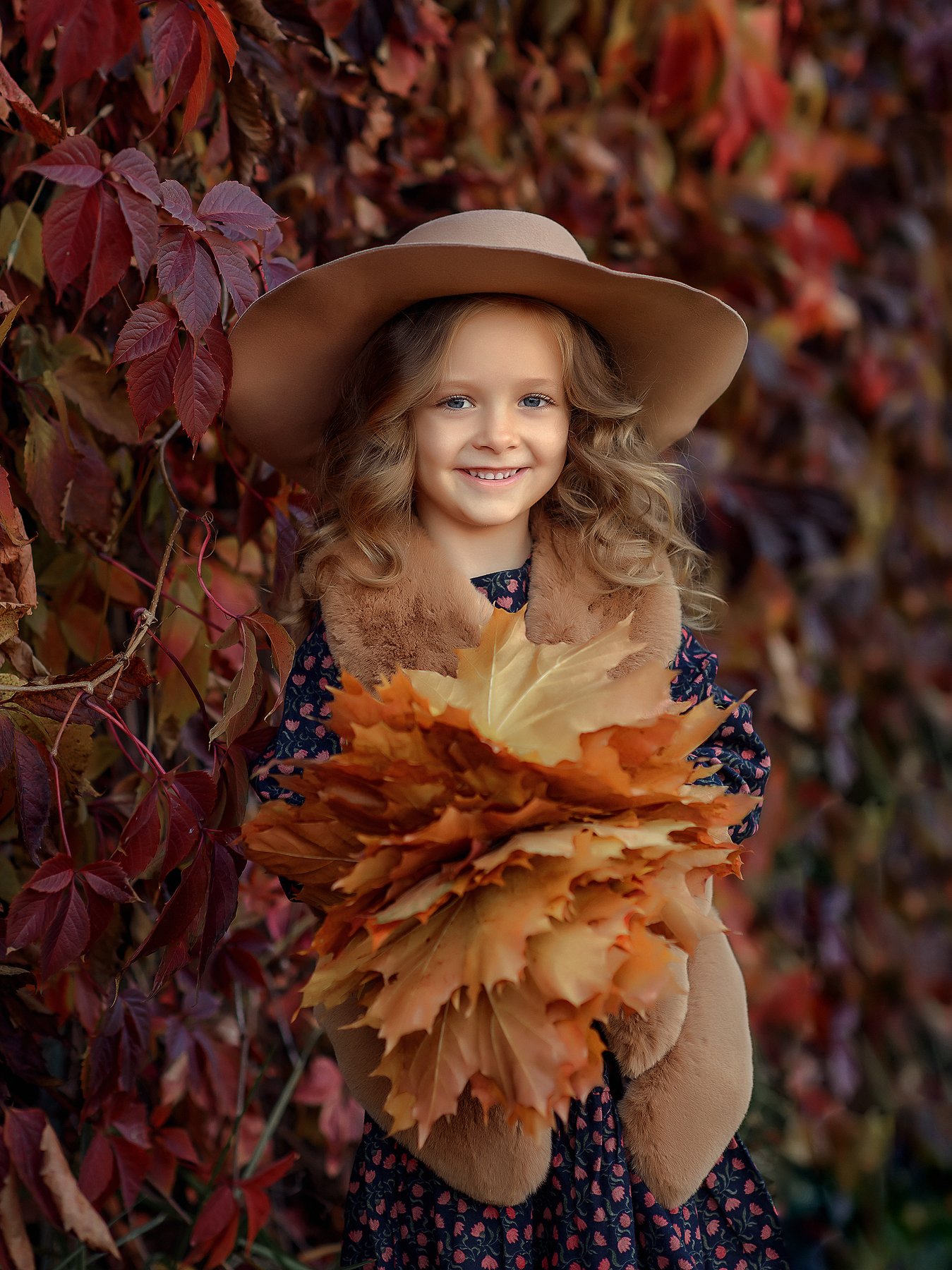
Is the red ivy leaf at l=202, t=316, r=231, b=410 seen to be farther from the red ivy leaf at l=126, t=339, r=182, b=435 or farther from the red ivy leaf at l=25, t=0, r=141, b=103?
the red ivy leaf at l=25, t=0, r=141, b=103

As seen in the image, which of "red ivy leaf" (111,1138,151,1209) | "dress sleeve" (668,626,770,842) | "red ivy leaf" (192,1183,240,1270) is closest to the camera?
"dress sleeve" (668,626,770,842)

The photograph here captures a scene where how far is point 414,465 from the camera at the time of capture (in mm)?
1389

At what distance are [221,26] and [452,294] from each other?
35cm

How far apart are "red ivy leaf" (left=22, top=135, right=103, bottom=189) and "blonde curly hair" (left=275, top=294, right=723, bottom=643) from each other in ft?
1.23

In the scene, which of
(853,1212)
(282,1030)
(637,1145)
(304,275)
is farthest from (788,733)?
(304,275)

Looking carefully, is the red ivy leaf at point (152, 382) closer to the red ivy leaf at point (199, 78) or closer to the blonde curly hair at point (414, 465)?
the red ivy leaf at point (199, 78)

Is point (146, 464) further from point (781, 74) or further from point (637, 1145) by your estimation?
point (781, 74)

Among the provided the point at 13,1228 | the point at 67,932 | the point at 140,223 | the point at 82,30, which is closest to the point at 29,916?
the point at 67,932

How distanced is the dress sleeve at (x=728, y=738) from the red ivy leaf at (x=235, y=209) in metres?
0.62

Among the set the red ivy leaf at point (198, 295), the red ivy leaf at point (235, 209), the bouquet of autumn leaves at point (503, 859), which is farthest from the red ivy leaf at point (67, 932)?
the red ivy leaf at point (235, 209)

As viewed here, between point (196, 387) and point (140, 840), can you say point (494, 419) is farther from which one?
point (140, 840)

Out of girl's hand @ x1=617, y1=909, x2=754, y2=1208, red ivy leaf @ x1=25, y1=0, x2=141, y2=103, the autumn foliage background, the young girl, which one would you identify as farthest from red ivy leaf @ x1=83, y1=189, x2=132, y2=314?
girl's hand @ x1=617, y1=909, x2=754, y2=1208

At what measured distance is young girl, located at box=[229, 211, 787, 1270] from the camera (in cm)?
126

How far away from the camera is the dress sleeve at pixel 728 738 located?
4.49ft
